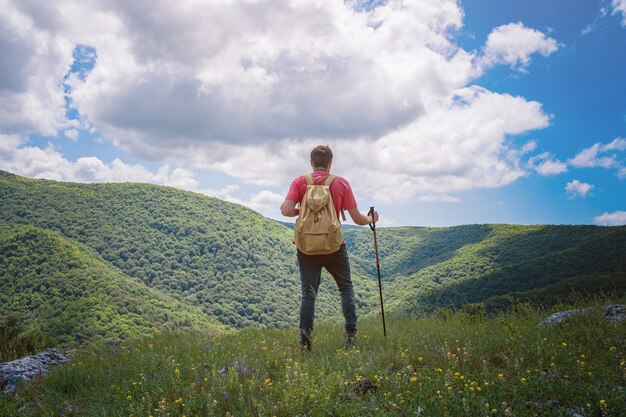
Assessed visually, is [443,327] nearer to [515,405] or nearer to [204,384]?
[515,405]

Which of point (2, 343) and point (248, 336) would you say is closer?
point (248, 336)

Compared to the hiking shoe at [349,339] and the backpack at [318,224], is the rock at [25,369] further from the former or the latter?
the hiking shoe at [349,339]

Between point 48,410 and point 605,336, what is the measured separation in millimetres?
5550

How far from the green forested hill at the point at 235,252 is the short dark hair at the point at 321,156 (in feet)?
159

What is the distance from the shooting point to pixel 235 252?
132500mm

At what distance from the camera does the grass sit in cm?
282

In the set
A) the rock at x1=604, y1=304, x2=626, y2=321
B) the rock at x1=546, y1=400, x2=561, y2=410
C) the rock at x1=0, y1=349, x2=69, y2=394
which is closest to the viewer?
the rock at x1=546, y1=400, x2=561, y2=410

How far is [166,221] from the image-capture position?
490ft

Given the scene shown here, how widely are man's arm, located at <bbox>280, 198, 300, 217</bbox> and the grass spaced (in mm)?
1711

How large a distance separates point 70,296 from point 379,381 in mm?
73114

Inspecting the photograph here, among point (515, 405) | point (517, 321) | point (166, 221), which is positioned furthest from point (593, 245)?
point (166, 221)

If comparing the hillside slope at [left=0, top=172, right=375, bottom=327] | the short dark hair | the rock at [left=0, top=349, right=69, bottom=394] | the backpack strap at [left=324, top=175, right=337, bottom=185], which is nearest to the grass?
the rock at [left=0, top=349, right=69, bottom=394]

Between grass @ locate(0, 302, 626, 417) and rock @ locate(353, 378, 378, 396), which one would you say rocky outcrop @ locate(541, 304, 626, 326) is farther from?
rock @ locate(353, 378, 378, 396)

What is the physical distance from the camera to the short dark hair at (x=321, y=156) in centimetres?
523
